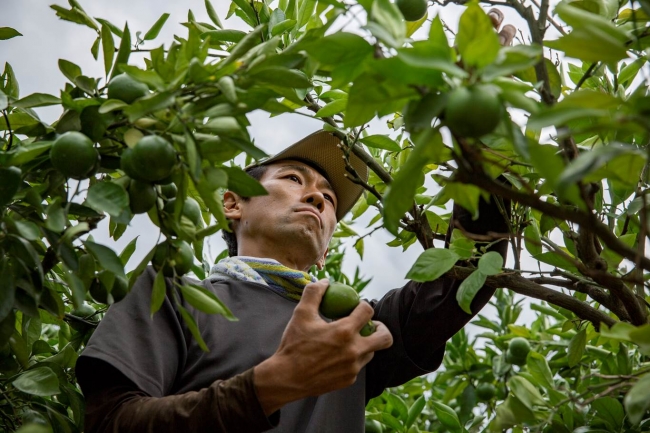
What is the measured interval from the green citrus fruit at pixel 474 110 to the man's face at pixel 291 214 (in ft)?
4.62

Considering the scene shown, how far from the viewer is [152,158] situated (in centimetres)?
122

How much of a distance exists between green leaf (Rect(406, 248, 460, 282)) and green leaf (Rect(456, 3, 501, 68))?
1.87 feet

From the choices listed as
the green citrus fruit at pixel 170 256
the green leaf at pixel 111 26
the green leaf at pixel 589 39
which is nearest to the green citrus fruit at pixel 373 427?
the green citrus fruit at pixel 170 256

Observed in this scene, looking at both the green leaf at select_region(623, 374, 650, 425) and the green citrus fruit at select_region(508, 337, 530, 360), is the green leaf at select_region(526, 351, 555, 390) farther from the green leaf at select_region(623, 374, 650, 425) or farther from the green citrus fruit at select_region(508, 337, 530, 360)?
the green citrus fruit at select_region(508, 337, 530, 360)

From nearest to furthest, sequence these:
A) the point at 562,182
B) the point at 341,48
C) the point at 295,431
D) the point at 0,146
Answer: the point at 562,182
the point at 341,48
the point at 0,146
the point at 295,431

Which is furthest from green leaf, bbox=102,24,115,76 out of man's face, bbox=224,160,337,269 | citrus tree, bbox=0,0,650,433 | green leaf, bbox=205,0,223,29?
man's face, bbox=224,160,337,269

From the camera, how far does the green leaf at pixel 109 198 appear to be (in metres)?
1.26

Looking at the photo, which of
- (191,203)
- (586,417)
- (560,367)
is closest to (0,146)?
(191,203)

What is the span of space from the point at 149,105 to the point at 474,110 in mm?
493

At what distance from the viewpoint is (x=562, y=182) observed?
86 centimetres

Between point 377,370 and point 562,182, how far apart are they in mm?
1414

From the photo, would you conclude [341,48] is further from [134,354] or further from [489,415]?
[489,415]

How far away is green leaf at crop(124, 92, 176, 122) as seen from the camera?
118 cm

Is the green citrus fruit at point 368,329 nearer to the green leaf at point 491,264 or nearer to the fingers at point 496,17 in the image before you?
the green leaf at point 491,264
